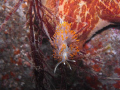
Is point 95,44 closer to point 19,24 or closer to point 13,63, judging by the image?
point 19,24

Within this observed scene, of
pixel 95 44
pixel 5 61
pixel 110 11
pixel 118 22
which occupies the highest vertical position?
pixel 110 11

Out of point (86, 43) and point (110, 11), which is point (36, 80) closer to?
point (86, 43)

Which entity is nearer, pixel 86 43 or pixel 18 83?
pixel 86 43

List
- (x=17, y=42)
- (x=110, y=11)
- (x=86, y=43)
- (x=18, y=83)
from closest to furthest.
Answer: (x=110, y=11)
(x=17, y=42)
(x=86, y=43)
(x=18, y=83)

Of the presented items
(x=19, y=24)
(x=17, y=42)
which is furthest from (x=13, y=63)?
(x=19, y=24)

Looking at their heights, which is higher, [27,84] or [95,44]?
[95,44]

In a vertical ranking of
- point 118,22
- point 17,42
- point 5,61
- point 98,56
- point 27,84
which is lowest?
point 27,84

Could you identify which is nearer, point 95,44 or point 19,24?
point 19,24

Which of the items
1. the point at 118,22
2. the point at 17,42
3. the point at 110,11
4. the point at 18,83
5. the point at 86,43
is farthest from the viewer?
the point at 18,83

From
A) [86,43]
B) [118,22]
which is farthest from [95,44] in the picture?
[118,22]
